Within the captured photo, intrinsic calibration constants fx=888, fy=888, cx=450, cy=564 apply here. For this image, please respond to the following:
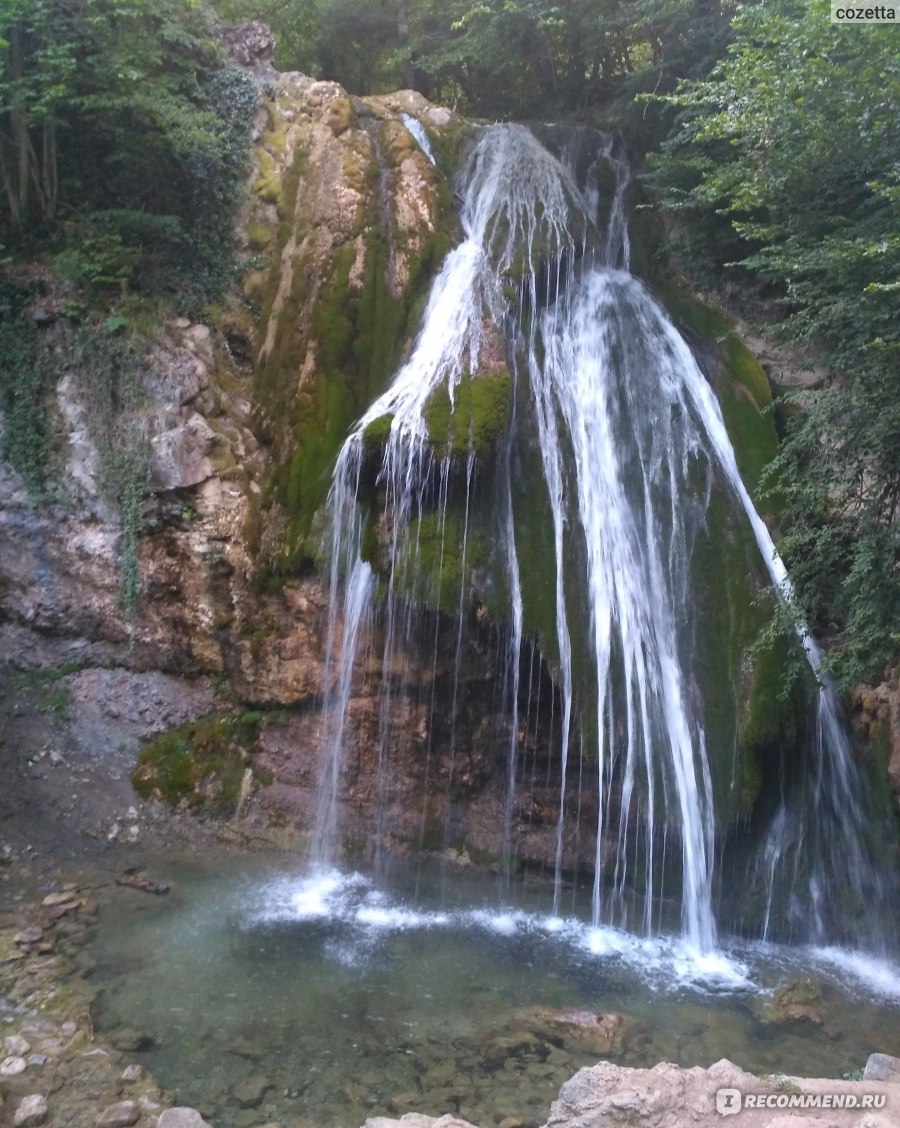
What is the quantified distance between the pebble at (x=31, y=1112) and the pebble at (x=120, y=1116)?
0.31m

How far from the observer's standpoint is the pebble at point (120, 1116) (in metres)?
4.66

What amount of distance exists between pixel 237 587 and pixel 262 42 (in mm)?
7842

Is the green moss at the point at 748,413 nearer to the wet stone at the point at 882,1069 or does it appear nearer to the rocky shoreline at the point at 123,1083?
the wet stone at the point at 882,1069

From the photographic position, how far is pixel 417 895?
7824 mm

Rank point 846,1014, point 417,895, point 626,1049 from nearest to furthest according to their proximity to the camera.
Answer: point 626,1049
point 846,1014
point 417,895

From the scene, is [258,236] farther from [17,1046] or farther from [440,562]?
[17,1046]

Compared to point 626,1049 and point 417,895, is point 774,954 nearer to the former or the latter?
point 626,1049

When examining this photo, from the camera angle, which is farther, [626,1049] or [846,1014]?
[846,1014]

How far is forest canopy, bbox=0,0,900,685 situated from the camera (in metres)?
7.07

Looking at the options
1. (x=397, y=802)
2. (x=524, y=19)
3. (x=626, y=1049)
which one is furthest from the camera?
(x=524, y=19)

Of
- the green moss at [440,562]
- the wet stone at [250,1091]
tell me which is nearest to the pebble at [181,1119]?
the wet stone at [250,1091]

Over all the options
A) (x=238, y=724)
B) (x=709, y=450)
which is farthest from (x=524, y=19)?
(x=238, y=724)

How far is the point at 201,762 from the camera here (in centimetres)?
874

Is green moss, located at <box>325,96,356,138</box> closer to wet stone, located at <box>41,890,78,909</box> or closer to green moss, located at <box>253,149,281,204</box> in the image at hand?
green moss, located at <box>253,149,281,204</box>
